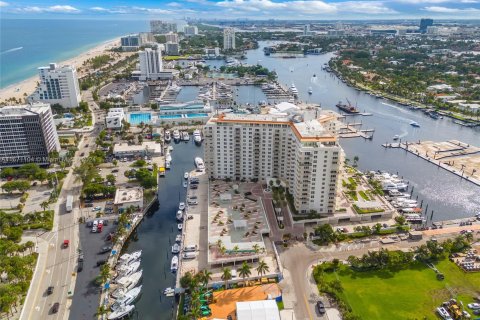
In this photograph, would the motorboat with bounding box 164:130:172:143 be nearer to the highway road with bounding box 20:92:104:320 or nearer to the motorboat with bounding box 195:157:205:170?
the motorboat with bounding box 195:157:205:170

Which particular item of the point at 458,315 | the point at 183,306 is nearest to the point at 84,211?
the point at 183,306

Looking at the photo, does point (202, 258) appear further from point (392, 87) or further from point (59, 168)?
point (392, 87)

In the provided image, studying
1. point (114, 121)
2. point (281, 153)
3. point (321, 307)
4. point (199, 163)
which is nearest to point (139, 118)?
point (114, 121)

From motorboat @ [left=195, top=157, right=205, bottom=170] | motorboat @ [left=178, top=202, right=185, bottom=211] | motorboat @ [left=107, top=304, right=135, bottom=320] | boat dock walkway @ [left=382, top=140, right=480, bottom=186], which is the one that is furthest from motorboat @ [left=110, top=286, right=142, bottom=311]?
boat dock walkway @ [left=382, top=140, right=480, bottom=186]

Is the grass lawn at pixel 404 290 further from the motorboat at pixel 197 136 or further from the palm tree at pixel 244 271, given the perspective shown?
the motorboat at pixel 197 136

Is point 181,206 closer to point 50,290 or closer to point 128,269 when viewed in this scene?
point 128,269
